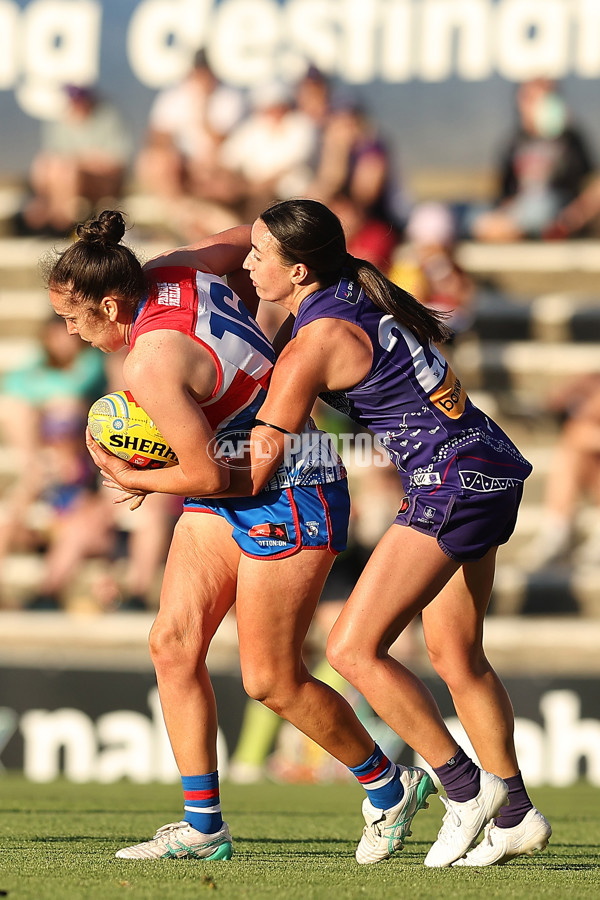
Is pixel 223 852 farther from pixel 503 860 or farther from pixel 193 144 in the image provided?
pixel 193 144

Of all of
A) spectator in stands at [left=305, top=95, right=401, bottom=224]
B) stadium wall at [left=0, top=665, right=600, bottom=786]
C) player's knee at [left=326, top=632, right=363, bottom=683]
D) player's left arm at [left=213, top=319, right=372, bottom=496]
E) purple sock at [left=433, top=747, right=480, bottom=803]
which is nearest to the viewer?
player's left arm at [left=213, top=319, right=372, bottom=496]

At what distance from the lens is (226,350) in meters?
4.08

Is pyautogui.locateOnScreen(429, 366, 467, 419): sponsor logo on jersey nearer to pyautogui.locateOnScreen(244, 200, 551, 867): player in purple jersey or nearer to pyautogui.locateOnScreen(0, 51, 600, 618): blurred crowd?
pyautogui.locateOnScreen(244, 200, 551, 867): player in purple jersey

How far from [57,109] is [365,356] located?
11.1 m

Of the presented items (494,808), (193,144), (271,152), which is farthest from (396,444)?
(193,144)

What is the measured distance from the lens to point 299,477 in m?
4.15

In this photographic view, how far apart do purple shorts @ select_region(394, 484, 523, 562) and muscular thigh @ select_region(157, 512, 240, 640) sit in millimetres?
625

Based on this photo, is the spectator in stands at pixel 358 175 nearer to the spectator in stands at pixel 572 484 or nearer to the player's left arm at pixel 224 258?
the spectator in stands at pixel 572 484

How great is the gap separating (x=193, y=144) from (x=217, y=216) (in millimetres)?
1253

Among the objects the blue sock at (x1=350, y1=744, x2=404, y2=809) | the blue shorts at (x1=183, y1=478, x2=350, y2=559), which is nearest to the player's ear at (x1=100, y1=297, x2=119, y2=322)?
the blue shorts at (x1=183, y1=478, x2=350, y2=559)

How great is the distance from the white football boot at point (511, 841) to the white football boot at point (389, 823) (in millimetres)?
223

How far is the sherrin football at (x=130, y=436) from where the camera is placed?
13.7 feet

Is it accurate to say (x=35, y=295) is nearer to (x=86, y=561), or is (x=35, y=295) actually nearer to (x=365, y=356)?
(x=86, y=561)

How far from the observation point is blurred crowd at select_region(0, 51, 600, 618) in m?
9.91
